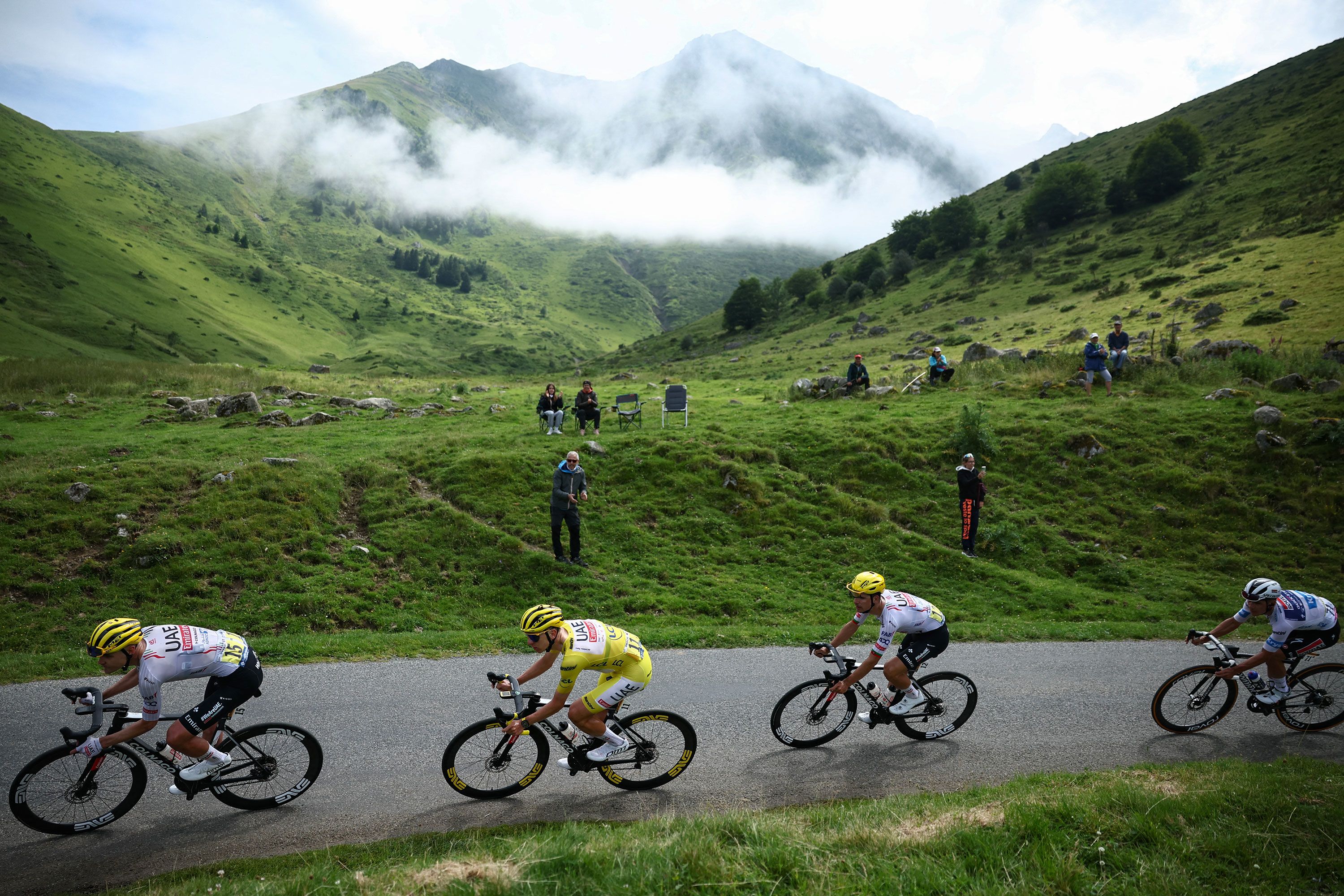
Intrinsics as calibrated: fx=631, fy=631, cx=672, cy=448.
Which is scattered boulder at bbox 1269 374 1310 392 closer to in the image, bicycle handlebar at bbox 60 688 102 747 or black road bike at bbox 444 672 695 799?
black road bike at bbox 444 672 695 799

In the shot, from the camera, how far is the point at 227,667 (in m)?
7.02

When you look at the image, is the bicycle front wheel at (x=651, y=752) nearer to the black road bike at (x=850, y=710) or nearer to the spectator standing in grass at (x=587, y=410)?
the black road bike at (x=850, y=710)

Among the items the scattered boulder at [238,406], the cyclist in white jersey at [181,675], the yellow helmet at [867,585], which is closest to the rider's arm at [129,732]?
the cyclist in white jersey at [181,675]

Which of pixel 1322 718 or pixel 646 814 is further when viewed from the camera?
pixel 1322 718

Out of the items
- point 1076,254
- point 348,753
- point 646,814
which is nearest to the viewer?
point 646,814

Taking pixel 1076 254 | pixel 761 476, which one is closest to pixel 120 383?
pixel 761 476

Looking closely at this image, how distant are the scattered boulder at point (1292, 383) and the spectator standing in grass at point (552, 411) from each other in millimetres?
26599

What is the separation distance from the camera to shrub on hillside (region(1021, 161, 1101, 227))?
76000mm

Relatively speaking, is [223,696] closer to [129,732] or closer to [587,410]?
[129,732]

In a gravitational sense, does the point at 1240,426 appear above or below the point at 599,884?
above

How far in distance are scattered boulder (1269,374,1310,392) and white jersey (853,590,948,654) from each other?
2456 centimetres

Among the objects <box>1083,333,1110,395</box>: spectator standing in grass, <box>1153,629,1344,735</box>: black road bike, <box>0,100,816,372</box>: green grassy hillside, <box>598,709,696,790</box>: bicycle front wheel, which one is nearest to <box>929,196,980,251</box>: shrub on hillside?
<box>1083,333,1110,395</box>: spectator standing in grass

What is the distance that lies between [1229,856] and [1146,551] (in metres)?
14.8

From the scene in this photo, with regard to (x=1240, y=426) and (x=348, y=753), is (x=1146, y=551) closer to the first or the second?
(x=1240, y=426)
